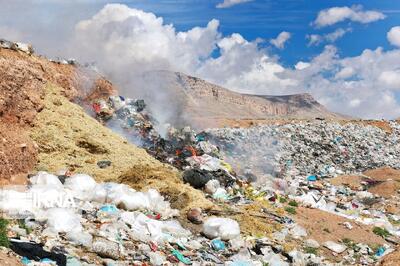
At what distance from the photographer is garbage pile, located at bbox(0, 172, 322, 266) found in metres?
6.28

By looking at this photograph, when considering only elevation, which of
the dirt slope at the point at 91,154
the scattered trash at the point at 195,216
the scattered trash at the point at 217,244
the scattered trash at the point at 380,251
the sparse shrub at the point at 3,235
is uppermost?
the dirt slope at the point at 91,154

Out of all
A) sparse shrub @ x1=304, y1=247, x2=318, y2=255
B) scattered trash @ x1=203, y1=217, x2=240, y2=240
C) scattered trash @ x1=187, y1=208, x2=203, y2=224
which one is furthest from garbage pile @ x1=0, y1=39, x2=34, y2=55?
sparse shrub @ x1=304, y1=247, x2=318, y2=255

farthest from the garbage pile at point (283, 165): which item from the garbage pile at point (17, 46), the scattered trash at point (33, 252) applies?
the scattered trash at point (33, 252)

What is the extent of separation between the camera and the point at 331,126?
95.1 ft

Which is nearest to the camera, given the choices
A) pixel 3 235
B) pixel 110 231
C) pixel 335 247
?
pixel 3 235

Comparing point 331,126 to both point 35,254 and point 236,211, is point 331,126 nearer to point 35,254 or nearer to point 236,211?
point 236,211

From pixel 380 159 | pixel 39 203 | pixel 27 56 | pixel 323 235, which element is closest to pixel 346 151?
pixel 380 159

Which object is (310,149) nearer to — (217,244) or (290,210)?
(290,210)

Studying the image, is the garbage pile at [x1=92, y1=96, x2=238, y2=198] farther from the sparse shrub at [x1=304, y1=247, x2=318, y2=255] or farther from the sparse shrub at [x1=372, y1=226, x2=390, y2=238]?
the sparse shrub at [x1=304, y1=247, x2=318, y2=255]

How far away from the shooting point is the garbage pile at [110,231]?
6.28 metres

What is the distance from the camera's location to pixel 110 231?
712 cm

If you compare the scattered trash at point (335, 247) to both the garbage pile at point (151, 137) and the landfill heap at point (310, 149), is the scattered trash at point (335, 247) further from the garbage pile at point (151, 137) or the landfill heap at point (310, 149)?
the landfill heap at point (310, 149)

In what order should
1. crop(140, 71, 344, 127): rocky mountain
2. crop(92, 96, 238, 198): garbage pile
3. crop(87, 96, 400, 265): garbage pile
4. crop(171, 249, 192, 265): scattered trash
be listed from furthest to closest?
crop(140, 71, 344, 127): rocky mountain
crop(92, 96, 238, 198): garbage pile
crop(87, 96, 400, 265): garbage pile
crop(171, 249, 192, 265): scattered trash

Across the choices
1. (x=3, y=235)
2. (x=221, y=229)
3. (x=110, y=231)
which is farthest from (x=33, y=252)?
(x=221, y=229)
